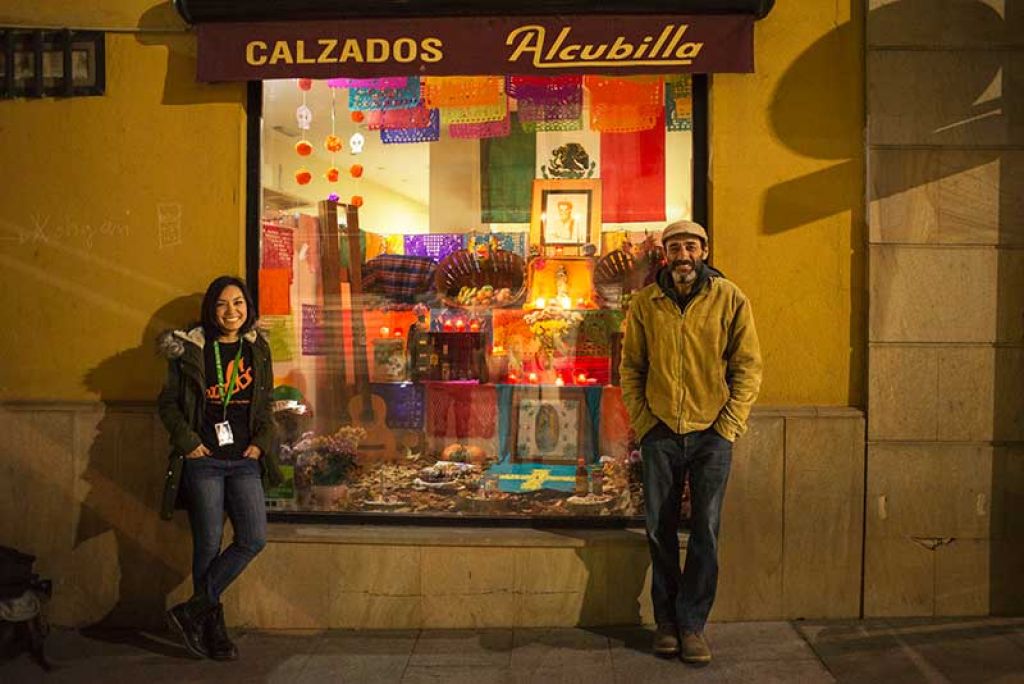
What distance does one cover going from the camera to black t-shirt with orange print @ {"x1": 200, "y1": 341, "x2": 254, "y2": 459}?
460 centimetres

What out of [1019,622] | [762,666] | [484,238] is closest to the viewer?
[762,666]

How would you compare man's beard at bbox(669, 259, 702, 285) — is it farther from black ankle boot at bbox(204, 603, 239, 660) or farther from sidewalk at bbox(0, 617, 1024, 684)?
black ankle boot at bbox(204, 603, 239, 660)

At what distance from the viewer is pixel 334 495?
5414 millimetres

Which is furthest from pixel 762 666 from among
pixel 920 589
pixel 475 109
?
pixel 475 109

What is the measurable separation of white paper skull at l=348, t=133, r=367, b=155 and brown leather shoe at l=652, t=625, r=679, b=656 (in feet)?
11.2

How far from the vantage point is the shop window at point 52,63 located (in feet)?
17.0

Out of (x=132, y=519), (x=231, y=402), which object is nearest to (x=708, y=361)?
(x=231, y=402)

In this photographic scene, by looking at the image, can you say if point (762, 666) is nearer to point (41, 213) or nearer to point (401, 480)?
point (401, 480)

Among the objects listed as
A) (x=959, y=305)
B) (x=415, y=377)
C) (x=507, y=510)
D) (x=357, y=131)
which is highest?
(x=357, y=131)

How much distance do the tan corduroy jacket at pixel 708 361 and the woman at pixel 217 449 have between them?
2.13 metres

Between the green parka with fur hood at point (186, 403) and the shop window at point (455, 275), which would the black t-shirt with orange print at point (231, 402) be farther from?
the shop window at point (455, 275)

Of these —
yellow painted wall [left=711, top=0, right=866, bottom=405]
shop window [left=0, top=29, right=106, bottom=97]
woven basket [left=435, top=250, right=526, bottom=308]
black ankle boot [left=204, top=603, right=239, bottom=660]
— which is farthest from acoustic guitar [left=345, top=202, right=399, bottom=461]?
yellow painted wall [left=711, top=0, right=866, bottom=405]

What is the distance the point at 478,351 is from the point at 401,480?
3.11ft

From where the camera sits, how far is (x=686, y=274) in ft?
14.7
